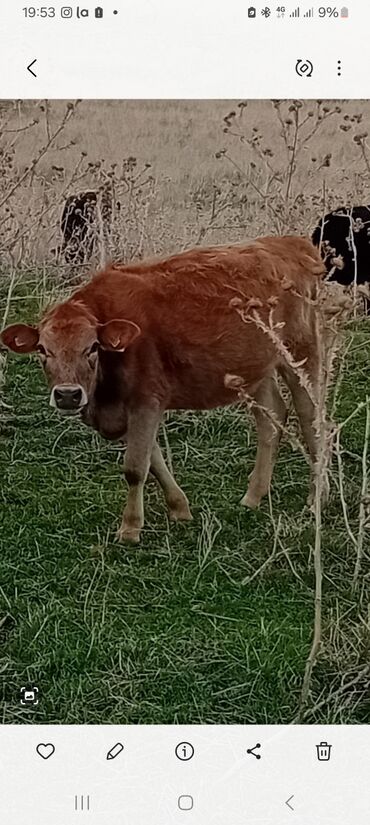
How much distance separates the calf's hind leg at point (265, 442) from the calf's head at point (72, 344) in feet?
0.40

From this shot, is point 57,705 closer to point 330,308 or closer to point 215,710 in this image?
point 215,710

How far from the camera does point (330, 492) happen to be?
0.89m

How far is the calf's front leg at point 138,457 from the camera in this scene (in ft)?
2.91

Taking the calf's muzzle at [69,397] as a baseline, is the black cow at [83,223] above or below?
above

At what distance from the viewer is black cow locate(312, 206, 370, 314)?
0.90 meters

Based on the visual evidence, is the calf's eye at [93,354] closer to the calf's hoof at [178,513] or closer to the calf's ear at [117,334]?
the calf's ear at [117,334]
